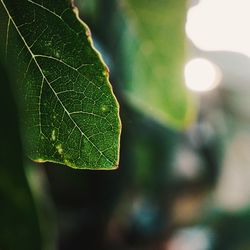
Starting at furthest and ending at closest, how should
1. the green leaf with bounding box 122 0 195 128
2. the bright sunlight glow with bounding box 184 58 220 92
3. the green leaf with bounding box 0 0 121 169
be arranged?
the bright sunlight glow with bounding box 184 58 220 92
the green leaf with bounding box 122 0 195 128
the green leaf with bounding box 0 0 121 169

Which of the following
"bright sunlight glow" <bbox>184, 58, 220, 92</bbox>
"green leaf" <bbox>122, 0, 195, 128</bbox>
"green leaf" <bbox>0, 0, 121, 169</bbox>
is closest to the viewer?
"green leaf" <bbox>0, 0, 121, 169</bbox>

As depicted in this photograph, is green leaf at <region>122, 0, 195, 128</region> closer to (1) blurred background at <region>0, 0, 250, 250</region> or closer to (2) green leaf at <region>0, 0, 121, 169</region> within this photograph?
(1) blurred background at <region>0, 0, 250, 250</region>

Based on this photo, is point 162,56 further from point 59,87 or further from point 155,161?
point 155,161

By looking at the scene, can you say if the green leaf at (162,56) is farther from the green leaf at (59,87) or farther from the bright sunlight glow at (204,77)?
the bright sunlight glow at (204,77)

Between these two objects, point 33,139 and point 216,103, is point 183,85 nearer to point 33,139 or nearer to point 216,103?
point 33,139

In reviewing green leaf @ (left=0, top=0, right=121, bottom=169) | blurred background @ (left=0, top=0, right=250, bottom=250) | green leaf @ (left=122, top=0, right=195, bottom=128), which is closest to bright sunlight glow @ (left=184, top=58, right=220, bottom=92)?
blurred background @ (left=0, top=0, right=250, bottom=250)

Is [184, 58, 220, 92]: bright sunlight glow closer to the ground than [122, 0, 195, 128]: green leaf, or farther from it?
closer to the ground

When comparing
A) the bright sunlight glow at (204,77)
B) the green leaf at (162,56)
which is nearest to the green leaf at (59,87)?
the green leaf at (162,56)
